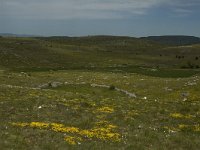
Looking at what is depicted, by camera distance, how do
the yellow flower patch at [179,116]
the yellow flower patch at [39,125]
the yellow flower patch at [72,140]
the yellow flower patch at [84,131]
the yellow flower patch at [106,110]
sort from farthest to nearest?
the yellow flower patch at [106,110] < the yellow flower patch at [179,116] < the yellow flower patch at [39,125] < the yellow flower patch at [84,131] < the yellow flower patch at [72,140]

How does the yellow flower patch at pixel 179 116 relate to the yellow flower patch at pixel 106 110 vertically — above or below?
below

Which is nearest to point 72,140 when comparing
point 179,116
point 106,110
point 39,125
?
point 39,125

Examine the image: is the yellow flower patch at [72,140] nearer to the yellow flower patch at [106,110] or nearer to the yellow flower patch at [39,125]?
the yellow flower patch at [39,125]

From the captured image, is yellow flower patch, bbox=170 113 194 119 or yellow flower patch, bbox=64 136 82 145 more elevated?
yellow flower patch, bbox=64 136 82 145

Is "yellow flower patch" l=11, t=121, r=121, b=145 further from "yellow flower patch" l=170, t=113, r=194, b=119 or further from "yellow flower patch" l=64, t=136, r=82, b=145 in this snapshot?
"yellow flower patch" l=170, t=113, r=194, b=119

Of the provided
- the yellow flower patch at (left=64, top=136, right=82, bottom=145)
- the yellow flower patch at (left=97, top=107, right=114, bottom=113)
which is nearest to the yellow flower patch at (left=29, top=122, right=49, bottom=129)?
the yellow flower patch at (left=64, top=136, right=82, bottom=145)

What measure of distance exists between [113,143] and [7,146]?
6.25 metres

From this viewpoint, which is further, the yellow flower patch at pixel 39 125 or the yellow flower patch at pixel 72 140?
the yellow flower patch at pixel 39 125

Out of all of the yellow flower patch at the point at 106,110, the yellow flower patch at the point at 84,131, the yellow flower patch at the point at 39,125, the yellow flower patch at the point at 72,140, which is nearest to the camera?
the yellow flower patch at the point at 72,140

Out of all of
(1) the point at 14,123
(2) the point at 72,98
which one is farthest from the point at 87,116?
Result: (2) the point at 72,98

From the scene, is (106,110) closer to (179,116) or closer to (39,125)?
(179,116)

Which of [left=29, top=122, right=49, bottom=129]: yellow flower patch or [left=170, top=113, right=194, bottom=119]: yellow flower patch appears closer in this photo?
[left=29, top=122, right=49, bottom=129]: yellow flower patch

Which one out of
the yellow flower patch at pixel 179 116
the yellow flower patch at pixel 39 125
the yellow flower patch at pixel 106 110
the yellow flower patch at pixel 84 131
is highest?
the yellow flower patch at pixel 39 125

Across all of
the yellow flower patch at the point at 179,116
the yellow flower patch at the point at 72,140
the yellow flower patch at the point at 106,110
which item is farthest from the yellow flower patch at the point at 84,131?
the yellow flower patch at the point at 179,116
